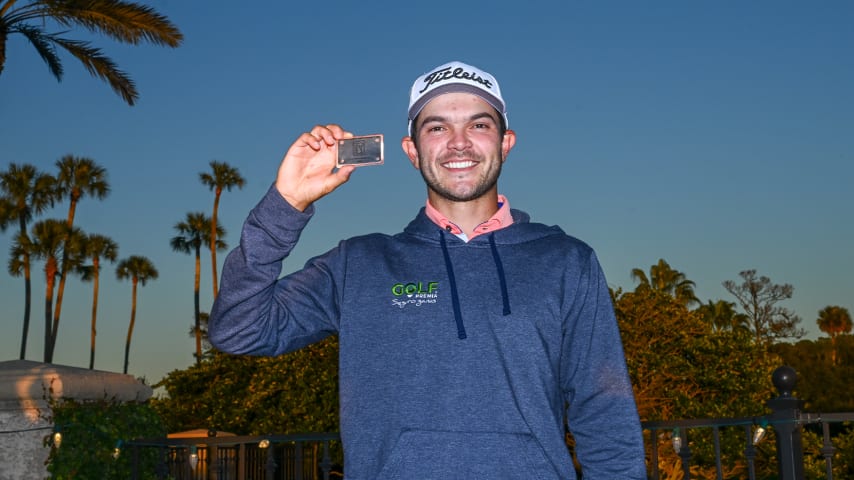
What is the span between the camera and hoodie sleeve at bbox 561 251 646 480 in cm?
226

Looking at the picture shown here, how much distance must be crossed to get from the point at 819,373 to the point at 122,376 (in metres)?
41.7

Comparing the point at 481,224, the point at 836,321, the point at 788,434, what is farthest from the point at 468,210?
the point at 836,321

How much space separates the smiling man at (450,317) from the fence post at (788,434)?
315 centimetres

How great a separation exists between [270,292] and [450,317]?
1.67 feet

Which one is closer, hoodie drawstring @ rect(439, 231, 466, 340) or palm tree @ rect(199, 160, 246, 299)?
hoodie drawstring @ rect(439, 231, 466, 340)

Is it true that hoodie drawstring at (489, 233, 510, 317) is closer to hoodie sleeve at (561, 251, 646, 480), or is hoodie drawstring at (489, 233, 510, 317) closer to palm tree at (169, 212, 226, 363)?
hoodie sleeve at (561, 251, 646, 480)

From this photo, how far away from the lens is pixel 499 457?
2148mm

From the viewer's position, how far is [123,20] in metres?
15.1

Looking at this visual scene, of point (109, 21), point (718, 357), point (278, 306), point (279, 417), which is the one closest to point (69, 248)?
point (279, 417)

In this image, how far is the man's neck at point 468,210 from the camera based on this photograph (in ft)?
8.27

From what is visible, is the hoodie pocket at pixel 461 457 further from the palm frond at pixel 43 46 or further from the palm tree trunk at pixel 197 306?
the palm tree trunk at pixel 197 306

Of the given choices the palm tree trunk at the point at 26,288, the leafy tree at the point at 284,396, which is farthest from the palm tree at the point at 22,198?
the leafy tree at the point at 284,396

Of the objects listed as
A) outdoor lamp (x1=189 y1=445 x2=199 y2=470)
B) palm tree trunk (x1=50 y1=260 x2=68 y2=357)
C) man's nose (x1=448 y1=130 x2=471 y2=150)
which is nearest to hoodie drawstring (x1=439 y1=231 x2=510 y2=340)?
man's nose (x1=448 y1=130 x2=471 y2=150)

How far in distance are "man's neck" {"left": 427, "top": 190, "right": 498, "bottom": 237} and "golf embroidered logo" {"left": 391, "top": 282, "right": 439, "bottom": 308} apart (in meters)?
0.28
